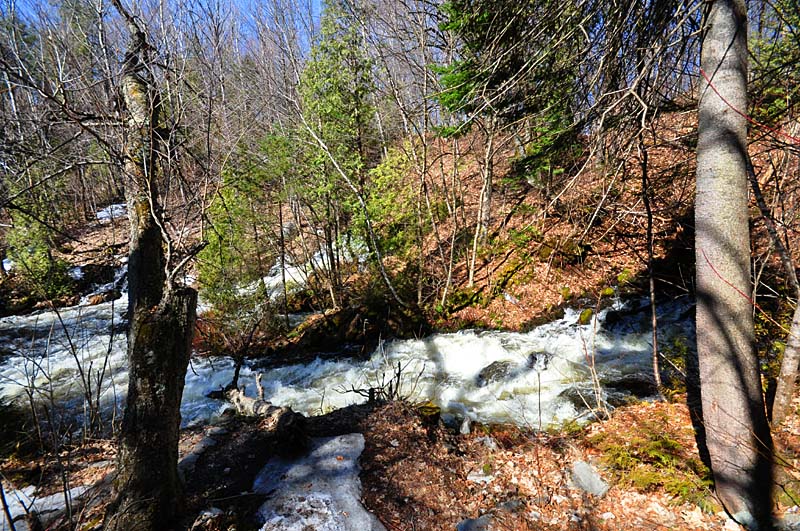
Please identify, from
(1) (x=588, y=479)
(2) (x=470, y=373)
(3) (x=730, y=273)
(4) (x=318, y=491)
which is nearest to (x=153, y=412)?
(4) (x=318, y=491)

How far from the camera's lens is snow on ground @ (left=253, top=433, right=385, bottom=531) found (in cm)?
278

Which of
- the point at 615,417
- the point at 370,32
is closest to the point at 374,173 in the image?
the point at 370,32

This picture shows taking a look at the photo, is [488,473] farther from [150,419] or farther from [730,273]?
[150,419]

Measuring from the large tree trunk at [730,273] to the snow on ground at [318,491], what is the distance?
276cm

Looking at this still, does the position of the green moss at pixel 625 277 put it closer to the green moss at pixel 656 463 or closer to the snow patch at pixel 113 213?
the green moss at pixel 656 463

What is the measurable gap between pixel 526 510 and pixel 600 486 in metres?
0.80

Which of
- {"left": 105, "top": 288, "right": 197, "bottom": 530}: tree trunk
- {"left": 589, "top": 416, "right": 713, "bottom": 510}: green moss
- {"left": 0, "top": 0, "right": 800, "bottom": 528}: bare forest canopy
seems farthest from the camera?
{"left": 589, "top": 416, "right": 713, "bottom": 510}: green moss

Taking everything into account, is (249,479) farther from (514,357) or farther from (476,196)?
(476,196)

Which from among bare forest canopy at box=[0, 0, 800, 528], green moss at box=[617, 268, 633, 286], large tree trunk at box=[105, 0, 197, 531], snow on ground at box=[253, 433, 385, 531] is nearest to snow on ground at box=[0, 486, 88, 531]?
large tree trunk at box=[105, 0, 197, 531]

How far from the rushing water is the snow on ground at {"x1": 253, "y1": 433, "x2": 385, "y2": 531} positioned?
208 cm

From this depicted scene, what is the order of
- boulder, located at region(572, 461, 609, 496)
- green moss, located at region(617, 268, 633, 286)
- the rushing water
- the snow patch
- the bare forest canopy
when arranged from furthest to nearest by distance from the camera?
1. the snow patch
2. green moss, located at region(617, 268, 633, 286)
3. the rushing water
4. boulder, located at region(572, 461, 609, 496)
5. the bare forest canopy

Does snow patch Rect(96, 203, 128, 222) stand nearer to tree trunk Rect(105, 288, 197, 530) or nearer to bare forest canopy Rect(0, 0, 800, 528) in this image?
bare forest canopy Rect(0, 0, 800, 528)

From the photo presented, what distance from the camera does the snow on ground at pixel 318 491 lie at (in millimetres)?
2777

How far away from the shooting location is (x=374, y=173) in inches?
343
